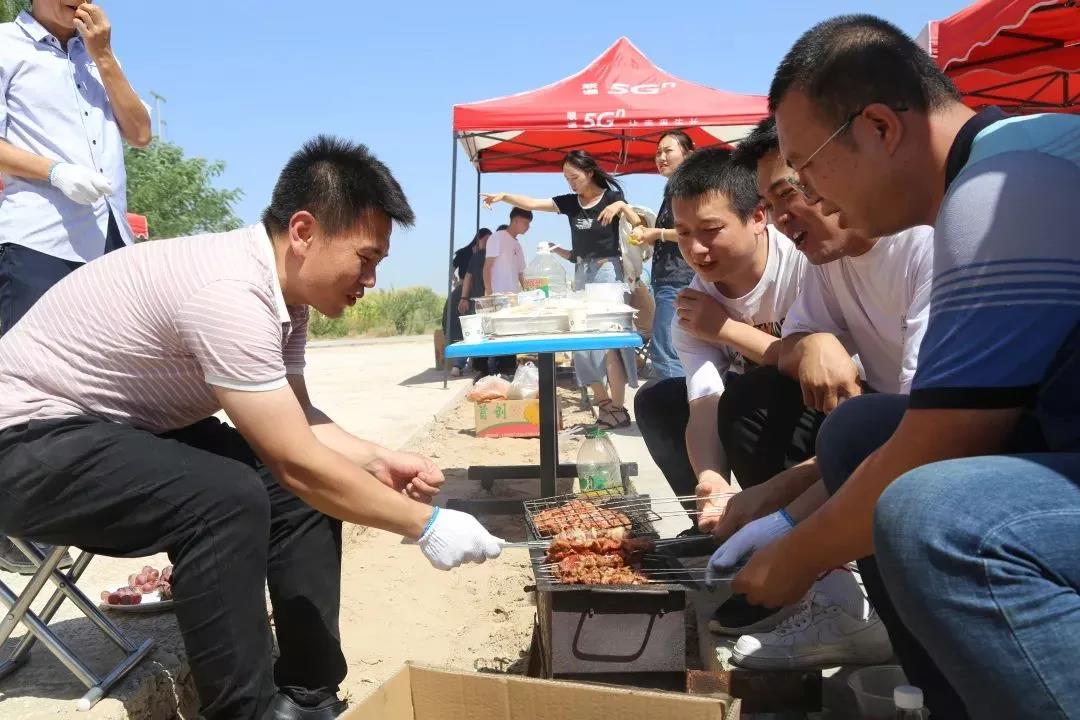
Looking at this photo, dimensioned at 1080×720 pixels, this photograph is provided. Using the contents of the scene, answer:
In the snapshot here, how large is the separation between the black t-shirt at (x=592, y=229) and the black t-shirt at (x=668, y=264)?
1040 mm

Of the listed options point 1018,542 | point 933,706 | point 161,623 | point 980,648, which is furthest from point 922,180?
point 161,623

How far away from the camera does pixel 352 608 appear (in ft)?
13.0

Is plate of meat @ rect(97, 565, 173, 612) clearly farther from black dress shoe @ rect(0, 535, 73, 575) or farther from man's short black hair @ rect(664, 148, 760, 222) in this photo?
man's short black hair @ rect(664, 148, 760, 222)

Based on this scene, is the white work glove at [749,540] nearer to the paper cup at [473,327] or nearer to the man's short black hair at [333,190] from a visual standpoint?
the man's short black hair at [333,190]

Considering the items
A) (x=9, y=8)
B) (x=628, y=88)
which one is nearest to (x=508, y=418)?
(x=628, y=88)

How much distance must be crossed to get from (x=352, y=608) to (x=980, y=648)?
3059 millimetres

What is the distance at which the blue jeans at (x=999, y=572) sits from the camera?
1.39 m

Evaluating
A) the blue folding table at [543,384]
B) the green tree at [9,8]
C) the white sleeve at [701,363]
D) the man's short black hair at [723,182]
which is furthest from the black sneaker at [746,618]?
the green tree at [9,8]

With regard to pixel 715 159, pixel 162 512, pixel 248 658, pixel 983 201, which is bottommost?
pixel 248 658

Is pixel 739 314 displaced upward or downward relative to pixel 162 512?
upward

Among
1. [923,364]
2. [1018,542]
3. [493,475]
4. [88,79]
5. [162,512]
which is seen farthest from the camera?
[493,475]

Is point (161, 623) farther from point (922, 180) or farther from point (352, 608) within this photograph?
point (922, 180)

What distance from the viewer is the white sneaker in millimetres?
2557

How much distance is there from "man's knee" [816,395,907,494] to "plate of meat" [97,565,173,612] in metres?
2.53
